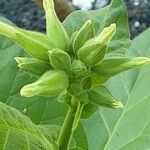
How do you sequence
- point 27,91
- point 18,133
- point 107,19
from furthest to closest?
1. point 107,19
2. point 18,133
3. point 27,91

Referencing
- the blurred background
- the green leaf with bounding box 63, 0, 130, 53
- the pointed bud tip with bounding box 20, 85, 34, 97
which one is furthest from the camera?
the blurred background

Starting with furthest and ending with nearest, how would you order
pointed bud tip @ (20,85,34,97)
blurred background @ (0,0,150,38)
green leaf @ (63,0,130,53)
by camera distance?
blurred background @ (0,0,150,38)
green leaf @ (63,0,130,53)
pointed bud tip @ (20,85,34,97)

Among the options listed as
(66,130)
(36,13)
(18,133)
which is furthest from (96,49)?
(36,13)

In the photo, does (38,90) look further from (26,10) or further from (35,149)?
(26,10)

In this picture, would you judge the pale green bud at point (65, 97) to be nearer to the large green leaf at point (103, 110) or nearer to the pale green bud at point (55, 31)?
the pale green bud at point (55, 31)

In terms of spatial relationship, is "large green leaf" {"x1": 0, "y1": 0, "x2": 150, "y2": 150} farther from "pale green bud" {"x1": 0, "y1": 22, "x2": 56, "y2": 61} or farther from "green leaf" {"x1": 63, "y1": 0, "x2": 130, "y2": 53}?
"pale green bud" {"x1": 0, "y1": 22, "x2": 56, "y2": 61}

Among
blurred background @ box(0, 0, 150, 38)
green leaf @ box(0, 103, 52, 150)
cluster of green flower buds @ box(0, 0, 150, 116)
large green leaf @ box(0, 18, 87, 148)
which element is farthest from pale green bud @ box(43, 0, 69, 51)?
blurred background @ box(0, 0, 150, 38)

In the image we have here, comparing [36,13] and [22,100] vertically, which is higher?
[22,100]

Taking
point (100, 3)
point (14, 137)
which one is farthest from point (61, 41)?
point (100, 3)

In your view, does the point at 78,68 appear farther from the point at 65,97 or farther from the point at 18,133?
the point at 18,133
